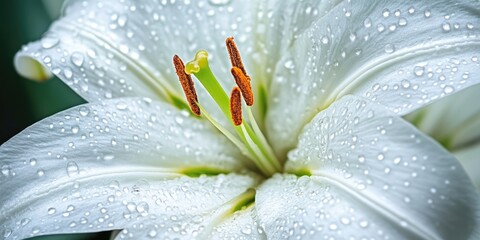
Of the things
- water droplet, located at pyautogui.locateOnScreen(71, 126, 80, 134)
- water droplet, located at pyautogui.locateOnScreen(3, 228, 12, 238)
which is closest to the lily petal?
water droplet, located at pyautogui.locateOnScreen(71, 126, 80, 134)

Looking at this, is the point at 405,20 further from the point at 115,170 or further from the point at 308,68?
the point at 115,170

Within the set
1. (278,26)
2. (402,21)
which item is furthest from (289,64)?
(402,21)

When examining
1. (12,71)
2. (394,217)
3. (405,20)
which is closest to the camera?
(394,217)

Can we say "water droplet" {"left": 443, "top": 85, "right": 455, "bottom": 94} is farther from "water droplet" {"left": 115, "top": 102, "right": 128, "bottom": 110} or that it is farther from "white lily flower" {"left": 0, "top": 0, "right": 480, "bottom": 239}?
"water droplet" {"left": 115, "top": 102, "right": 128, "bottom": 110}

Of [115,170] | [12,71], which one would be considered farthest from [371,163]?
[12,71]

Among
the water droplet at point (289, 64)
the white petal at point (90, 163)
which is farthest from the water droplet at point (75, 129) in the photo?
the water droplet at point (289, 64)

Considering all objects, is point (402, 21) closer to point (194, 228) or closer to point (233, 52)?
point (233, 52)
